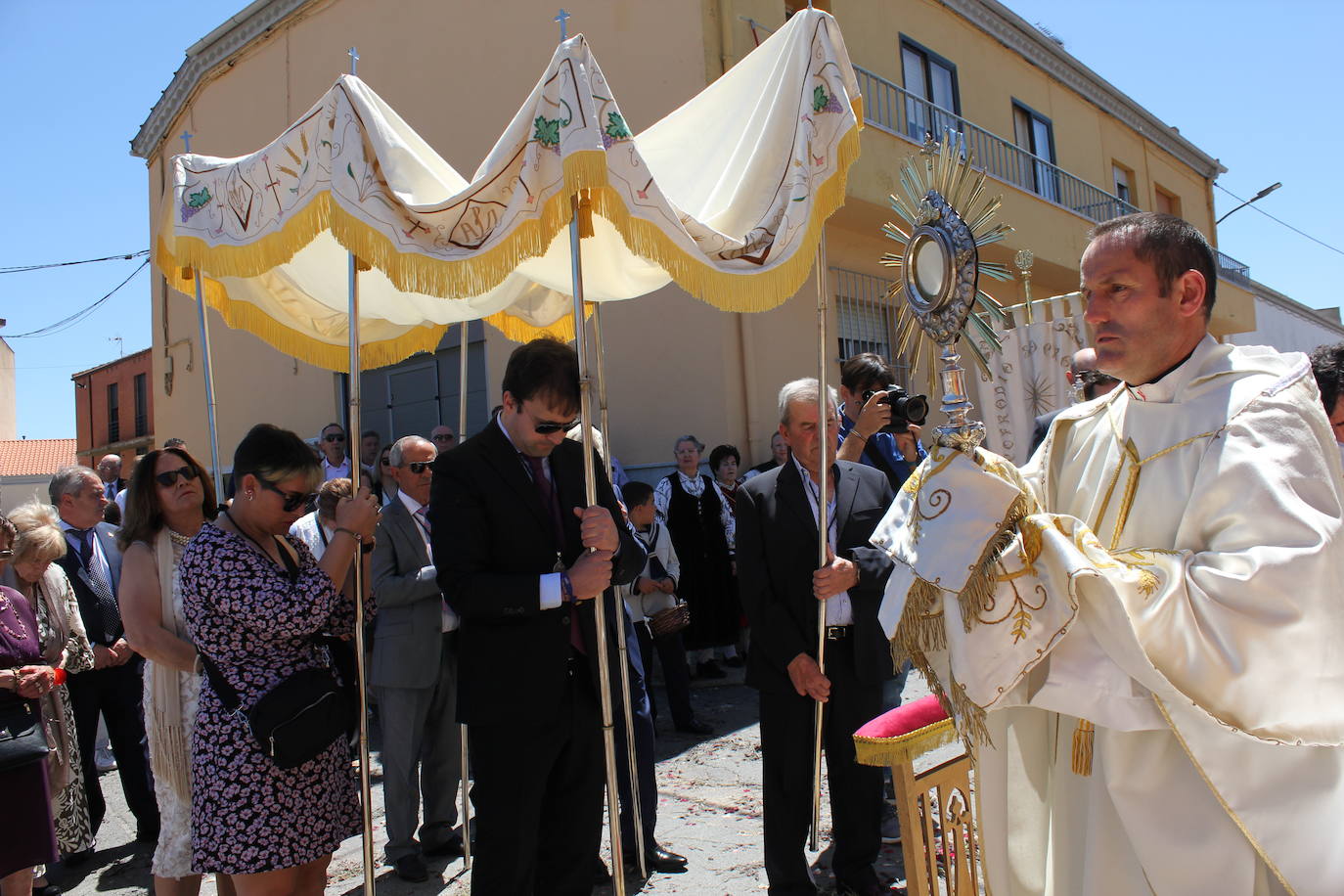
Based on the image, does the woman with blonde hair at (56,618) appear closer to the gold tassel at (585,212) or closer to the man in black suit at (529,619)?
the man in black suit at (529,619)

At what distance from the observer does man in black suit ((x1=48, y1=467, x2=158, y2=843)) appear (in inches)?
195

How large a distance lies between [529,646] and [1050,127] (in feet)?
47.0

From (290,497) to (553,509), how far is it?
830 mm

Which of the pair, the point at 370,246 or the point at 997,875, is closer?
the point at 997,875

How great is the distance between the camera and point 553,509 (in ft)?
10.5

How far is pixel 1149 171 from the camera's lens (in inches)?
698

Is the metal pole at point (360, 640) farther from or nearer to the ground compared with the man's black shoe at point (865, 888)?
farther from the ground

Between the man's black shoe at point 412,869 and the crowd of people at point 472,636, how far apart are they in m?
0.01

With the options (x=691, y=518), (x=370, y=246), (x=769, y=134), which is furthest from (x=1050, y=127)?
(x=370, y=246)

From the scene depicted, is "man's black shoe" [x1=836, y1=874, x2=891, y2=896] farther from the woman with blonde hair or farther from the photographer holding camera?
the woman with blonde hair

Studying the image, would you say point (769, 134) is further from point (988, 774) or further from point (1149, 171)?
point (1149, 171)

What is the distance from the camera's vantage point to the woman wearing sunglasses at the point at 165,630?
323 cm

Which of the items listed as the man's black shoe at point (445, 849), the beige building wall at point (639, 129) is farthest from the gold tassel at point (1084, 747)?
the beige building wall at point (639, 129)

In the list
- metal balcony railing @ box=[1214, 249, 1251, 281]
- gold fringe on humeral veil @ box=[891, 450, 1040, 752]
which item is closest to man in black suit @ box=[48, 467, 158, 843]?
gold fringe on humeral veil @ box=[891, 450, 1040, 752]
